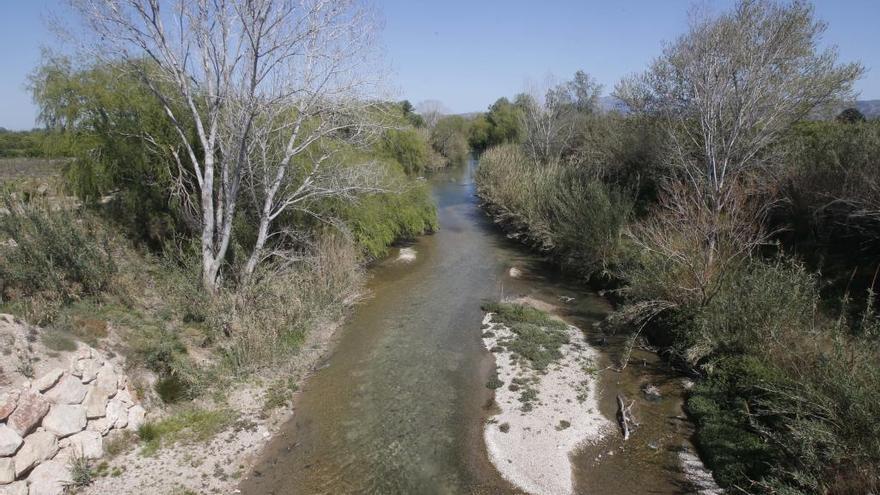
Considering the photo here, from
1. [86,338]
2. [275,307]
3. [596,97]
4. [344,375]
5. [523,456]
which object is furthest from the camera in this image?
[596,97]

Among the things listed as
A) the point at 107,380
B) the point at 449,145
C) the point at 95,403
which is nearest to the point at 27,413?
the point at 95,403

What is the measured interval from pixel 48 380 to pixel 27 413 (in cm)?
72

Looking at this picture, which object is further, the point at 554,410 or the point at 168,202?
the point at 168,202

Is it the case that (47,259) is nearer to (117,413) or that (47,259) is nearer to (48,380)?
(48,380)

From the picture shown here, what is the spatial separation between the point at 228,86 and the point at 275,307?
5987mm

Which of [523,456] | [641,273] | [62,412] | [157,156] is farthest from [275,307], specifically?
[641,273]

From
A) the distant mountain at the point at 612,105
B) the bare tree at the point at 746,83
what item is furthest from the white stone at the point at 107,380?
the distant mountain at the point at 612,105

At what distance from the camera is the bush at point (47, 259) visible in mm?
10742

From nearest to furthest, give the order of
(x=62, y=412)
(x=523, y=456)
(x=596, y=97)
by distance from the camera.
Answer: (x=62, y=412) → (x=523, y=456) → (x=596, y=97)

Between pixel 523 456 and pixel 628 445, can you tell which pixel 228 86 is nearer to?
pixel 523 456

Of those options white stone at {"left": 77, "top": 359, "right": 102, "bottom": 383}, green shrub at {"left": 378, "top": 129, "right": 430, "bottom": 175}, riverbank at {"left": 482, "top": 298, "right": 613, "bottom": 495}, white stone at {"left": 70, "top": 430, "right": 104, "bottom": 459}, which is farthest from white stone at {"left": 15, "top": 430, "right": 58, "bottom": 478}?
green shrub at {"left": 378, "top": 129, "right": 430, "bottom": 175}

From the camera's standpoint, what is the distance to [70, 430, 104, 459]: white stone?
8375 millimetres

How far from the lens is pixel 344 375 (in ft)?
40.6

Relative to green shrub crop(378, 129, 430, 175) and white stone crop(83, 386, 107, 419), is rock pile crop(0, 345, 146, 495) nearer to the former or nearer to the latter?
white stone crop(83, 386, 107, 419)
